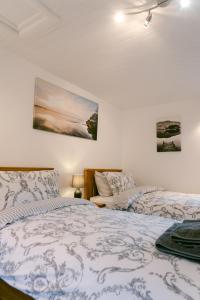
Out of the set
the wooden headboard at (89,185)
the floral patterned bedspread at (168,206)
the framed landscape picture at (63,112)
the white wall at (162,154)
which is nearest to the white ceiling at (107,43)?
the framed landscape picture at (63,112)

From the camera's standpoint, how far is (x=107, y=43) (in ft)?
6.78

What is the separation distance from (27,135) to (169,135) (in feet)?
7.80

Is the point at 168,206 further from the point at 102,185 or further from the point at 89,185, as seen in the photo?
the point at 89,185

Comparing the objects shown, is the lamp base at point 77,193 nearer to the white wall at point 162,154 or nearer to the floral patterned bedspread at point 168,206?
the floral patterned bedspread at point 168,206

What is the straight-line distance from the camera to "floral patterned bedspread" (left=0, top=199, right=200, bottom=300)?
80cm

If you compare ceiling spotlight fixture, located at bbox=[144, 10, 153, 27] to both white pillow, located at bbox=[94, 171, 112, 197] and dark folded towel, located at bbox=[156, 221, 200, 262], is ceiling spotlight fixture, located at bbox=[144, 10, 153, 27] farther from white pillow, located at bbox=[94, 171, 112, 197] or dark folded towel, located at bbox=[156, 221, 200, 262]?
white pillow, located at bbox=[94, 171, 112, 197]

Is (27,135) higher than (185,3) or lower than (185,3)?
lower

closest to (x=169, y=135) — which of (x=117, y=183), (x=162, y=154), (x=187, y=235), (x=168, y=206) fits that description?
(x=162, y=154)

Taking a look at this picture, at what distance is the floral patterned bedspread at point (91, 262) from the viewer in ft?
2.64

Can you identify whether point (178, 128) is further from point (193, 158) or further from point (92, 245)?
point (92, 245)

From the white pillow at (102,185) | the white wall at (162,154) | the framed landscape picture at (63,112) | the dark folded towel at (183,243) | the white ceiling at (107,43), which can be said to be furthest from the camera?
the white wall at (162,154)

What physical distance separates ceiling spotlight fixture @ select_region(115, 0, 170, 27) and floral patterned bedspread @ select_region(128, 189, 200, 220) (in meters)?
A: 1.82

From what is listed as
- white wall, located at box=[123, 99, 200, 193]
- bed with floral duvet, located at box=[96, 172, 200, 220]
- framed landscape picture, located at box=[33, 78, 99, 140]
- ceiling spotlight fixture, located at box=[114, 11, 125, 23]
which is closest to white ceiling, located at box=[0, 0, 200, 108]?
ceiling spotlight fixture, located at box=[114, 11, 125, 23]

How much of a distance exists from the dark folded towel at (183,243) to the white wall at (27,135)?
5.78 ft
